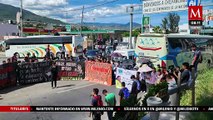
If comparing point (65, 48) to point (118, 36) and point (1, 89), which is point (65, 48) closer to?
point (1, 89)

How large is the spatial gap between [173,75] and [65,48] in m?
33.3

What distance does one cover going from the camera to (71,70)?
2336 centimetres

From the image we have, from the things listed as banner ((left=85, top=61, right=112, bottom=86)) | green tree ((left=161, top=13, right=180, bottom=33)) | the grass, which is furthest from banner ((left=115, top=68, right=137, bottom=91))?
green tree ((left=161, top=13, right=180, bottom=33))

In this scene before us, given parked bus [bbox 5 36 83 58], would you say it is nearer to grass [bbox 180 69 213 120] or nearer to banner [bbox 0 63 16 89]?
banner [bbox 0 63 16 89]

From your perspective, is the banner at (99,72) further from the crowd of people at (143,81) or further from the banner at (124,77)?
the crowd of people at (143,81)

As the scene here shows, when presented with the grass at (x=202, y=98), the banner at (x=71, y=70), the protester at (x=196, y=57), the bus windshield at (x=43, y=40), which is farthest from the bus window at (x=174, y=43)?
the bus windshield at (x=43, y=40)

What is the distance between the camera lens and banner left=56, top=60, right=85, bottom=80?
23297 mm

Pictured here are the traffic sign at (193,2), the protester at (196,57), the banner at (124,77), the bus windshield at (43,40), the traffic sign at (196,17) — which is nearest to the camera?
the traffic sign at (196,17)

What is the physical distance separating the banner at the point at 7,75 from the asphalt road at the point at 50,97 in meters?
0.73

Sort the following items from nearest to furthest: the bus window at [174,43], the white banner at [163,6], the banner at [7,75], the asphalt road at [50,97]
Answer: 1. the asphalt road at [50,97]
2. the banner at [7,75]
3. the bus window at [174,43]
4. the white banner at [163,6]

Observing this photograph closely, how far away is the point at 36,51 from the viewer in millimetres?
46188

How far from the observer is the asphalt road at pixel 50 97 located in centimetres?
1273

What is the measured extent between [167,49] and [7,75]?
409 inches

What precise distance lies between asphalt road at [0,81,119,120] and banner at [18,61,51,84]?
870mm
